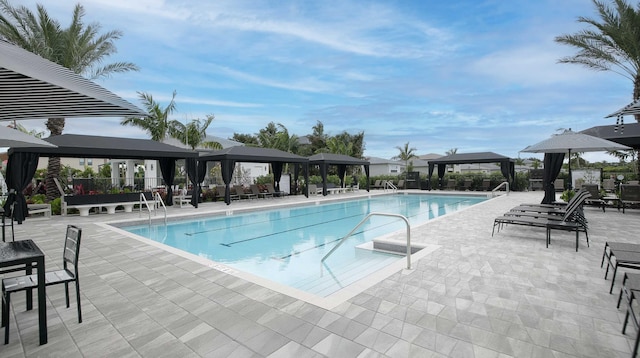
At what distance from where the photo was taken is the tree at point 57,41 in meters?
12.0

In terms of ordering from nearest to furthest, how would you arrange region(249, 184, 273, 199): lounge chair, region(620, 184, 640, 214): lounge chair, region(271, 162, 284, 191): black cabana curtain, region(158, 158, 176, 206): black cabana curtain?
region(620, 184, 640, 214): lounge chair < region(158, 158, 176, 206): black cabana curtain < region(249, 184, 273, 199): lounge chair < region(271, 162, 284, 191): black cabana curtain

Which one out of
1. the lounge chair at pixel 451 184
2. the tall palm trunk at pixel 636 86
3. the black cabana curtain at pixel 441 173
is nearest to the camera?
the tall palm trunk at pixel 636 86

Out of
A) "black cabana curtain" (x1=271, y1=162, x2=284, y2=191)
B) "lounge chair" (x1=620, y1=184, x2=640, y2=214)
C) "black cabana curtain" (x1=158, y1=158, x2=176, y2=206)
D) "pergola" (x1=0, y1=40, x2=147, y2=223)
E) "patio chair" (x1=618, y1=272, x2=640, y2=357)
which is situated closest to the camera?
"pergola" (x1=0, y1=40, x2=147, y2=223)

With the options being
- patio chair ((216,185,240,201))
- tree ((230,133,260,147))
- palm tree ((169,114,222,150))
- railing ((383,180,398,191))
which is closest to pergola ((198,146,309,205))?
patio chair ((216,185,240,201))

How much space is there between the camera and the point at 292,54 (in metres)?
19.2

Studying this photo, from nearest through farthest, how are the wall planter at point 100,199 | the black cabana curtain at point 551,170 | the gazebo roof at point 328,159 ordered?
the black cabana curtain at point 551,170 → the wall planter at point 100,199 → the gazebo roof at point 328,159

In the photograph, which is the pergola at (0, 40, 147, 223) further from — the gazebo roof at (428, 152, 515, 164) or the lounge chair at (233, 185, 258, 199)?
the gazebo roof at (428, 152, 515, 164)

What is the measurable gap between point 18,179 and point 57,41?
6285 millimetres

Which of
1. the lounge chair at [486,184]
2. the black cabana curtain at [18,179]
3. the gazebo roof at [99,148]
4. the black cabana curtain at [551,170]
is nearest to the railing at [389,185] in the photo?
the lounge chair at [486,184]

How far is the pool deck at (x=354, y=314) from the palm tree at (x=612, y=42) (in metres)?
11.9

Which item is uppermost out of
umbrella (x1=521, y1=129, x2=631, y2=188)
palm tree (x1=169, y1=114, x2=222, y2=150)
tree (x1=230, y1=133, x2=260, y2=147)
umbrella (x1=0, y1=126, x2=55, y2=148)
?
tree (x1=230, y1=133, x2=260, y2=147)

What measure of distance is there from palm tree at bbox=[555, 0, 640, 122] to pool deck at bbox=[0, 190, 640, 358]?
1188 centimetres

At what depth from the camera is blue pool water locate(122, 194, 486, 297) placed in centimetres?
590

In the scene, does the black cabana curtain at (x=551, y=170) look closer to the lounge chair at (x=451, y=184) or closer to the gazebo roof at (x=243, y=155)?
the gazebo roof at (x=243, y=155)
